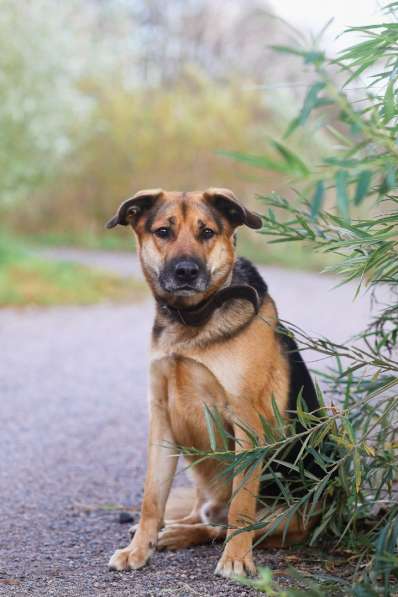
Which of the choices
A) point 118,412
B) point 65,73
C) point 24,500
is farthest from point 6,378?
point 65,73

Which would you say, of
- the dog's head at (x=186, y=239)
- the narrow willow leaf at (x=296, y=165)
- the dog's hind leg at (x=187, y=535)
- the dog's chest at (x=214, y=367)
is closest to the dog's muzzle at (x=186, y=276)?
the dog's head at (x=186, y=239)

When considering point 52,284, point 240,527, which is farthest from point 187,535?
point 52,284

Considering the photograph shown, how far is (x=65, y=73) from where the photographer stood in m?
17.8

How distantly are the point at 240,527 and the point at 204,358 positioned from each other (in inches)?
25.7

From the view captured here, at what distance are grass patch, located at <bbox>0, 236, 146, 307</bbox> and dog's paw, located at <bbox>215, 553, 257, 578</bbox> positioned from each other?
10655mm

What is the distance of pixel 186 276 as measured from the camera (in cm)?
328

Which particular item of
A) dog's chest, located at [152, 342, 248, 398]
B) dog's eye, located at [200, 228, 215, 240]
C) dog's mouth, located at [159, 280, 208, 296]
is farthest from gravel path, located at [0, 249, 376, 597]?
dog's eye, located at [200, 228, 215, 240]

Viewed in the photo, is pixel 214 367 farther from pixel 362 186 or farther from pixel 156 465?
pixel 362 186

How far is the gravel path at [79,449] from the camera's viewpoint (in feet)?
9.86

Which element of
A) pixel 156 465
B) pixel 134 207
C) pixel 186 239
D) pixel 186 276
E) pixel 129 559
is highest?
pixel 134 207

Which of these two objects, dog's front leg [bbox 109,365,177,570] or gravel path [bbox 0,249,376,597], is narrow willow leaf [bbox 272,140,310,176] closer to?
gravel path [bbox 0,249,376,597]

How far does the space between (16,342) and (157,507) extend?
24.5 feet

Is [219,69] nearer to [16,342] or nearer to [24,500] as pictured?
[16,342]

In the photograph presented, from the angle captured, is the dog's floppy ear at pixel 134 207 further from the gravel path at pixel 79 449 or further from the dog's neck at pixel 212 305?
the gravel path at pixel 79 449
